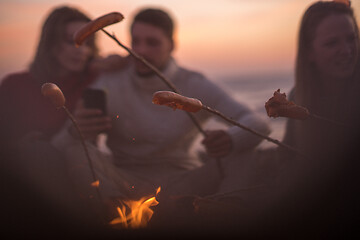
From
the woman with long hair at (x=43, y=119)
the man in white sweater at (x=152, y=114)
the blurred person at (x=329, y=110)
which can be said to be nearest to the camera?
the blurred person at (x=329, y=110)

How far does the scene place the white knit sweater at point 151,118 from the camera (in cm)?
136

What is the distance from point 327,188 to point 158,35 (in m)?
0.77

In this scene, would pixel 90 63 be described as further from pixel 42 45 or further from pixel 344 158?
pixel 344 158

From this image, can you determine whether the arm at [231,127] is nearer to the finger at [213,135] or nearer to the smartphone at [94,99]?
the finger at [213,135]

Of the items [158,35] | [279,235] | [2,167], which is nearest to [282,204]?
[279,235]

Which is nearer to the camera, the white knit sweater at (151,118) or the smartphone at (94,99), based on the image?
the smartphone at (94,99)

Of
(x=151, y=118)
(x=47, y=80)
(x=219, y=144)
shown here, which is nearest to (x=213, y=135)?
(x=219, y=144)

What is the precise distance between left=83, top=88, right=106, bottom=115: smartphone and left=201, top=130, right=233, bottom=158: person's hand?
0.37 m

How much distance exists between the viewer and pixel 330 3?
0.98 meters

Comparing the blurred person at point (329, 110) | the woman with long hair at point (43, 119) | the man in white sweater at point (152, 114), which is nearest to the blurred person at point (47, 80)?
the woman with long hair at point (43, 119)

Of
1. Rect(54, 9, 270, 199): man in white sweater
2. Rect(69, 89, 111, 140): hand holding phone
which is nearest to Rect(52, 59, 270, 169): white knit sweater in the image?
Rect(54, 9, 270, 199): man in white sweater

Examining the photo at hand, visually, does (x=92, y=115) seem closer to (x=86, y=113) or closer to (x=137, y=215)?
(x=86, y=113)

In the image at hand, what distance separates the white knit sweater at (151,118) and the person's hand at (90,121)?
0.37 feet

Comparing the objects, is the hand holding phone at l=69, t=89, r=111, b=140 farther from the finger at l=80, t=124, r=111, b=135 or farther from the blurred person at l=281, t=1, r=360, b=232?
the blurred person at l=281, t=1, r=360, b=232
